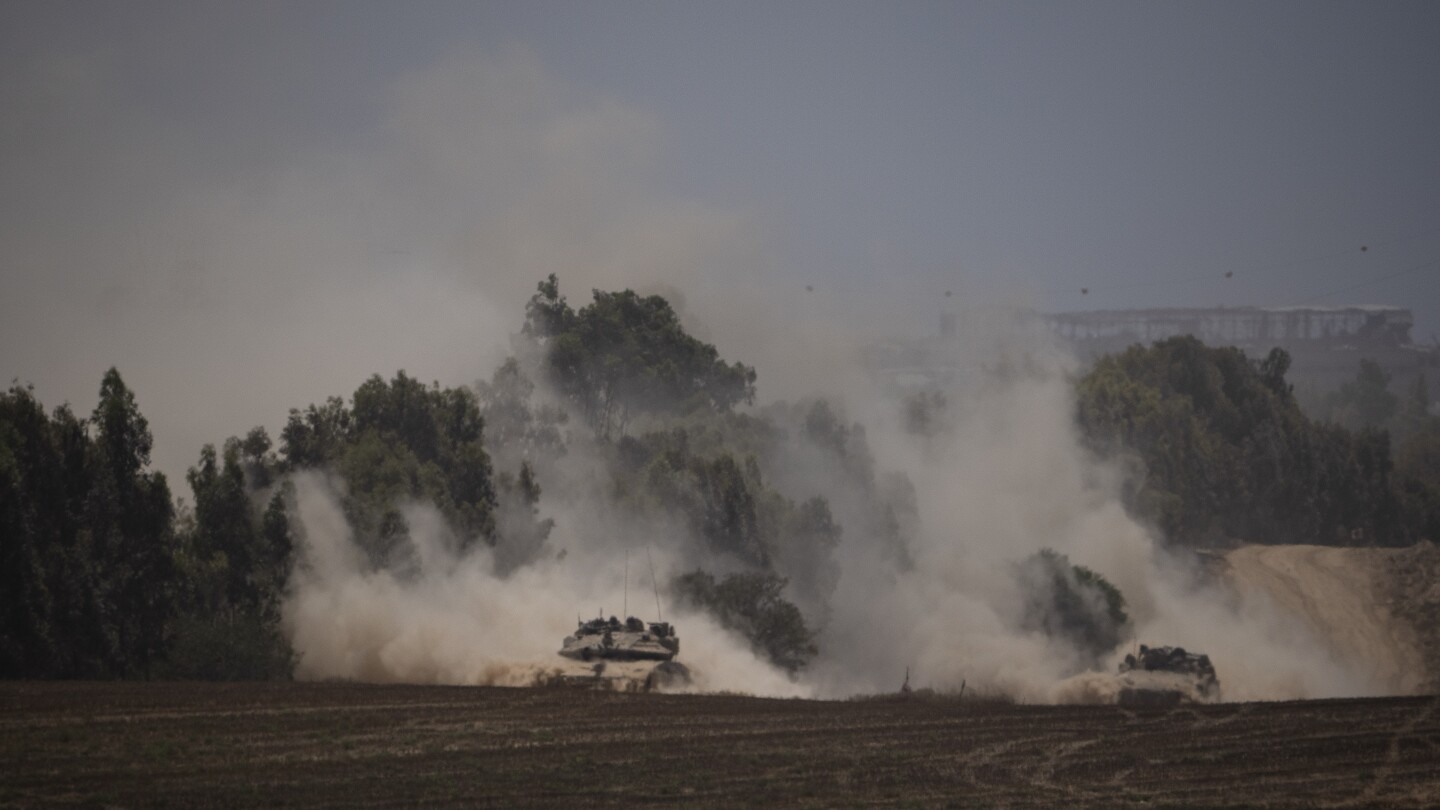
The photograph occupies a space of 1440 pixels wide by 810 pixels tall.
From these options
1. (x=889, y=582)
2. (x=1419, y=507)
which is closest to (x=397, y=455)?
(x=889, y=582)

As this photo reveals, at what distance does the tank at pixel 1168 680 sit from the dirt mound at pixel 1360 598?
35.5 meters

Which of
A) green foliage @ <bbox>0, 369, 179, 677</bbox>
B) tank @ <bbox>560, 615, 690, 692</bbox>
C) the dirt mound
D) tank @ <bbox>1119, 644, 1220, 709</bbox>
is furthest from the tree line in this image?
tank @ <bbox>1119, 644, 1220, 709</bbox>

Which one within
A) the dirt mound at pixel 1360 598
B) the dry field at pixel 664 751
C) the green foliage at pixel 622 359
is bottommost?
the dry field at pixel 664 751

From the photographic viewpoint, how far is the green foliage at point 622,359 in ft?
371

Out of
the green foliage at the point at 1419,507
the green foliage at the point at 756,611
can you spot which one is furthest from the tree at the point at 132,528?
the green foliage at the point at 1419,507

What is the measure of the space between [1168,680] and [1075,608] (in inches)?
1265

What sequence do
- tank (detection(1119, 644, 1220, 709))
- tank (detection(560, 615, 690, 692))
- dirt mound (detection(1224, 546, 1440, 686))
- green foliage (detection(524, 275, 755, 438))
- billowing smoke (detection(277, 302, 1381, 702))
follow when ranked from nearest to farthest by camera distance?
tank (detection(560, 615, 690, 692)) → tank (detection(1119, 644, 1220, 709)) → billowing smoke (detection(277, 302, 1381, 702)) → dirt mound (detection(1224, 546, 1440, 686)) → green foliage (detection(524, 275, 755, 438))

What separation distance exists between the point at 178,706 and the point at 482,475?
35.9 metres

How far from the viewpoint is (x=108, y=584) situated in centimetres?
5591

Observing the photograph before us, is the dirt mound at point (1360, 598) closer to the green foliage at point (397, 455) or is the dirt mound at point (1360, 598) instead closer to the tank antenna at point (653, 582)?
the tank antenna at point (653, 582)

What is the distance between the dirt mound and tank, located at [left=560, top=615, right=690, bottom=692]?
49217 mm

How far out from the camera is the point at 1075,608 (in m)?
88.9

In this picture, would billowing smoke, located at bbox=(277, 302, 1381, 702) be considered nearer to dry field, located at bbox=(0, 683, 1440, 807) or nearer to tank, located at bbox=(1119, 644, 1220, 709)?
tank, located at bbox=(1119, 644, 1220, 709)

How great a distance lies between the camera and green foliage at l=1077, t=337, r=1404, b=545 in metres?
118
